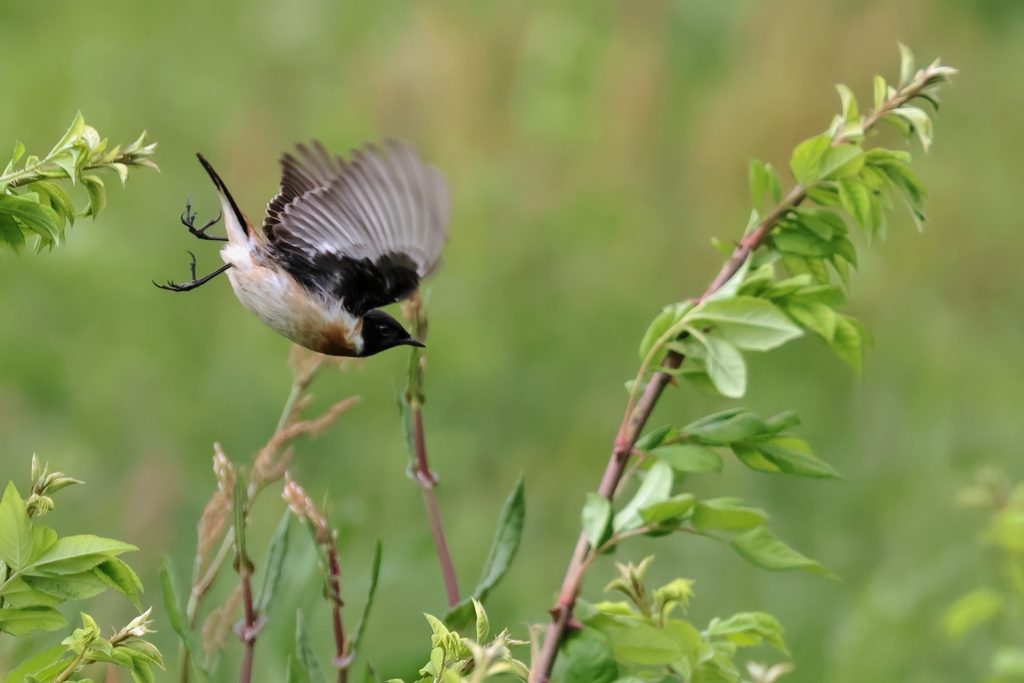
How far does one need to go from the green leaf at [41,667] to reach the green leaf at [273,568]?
266 mm

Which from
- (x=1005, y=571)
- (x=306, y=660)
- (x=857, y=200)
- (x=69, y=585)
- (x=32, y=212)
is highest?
(x=857, y=200)

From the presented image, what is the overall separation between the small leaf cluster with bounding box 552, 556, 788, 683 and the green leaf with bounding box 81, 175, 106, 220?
1.49 feet

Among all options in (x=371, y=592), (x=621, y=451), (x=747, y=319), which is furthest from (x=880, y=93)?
(x=371, y=592)

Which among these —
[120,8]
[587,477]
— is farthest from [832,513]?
[120,8]

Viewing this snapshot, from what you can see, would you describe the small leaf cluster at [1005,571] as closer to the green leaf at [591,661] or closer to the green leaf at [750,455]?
the green leaf at [750,455]

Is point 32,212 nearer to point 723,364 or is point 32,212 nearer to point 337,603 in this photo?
point 337,603

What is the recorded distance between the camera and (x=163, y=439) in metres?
3.01

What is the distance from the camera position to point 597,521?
70 cm

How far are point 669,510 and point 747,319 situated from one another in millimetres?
142

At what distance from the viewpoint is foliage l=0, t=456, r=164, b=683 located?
70 centimetres

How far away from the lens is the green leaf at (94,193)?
0.79 meters

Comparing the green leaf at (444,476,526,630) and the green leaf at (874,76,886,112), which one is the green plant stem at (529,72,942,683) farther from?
the green leaf at (444,476,526,630)

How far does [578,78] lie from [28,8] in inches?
94.6

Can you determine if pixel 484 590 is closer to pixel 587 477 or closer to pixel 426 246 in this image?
pixel 426 246
